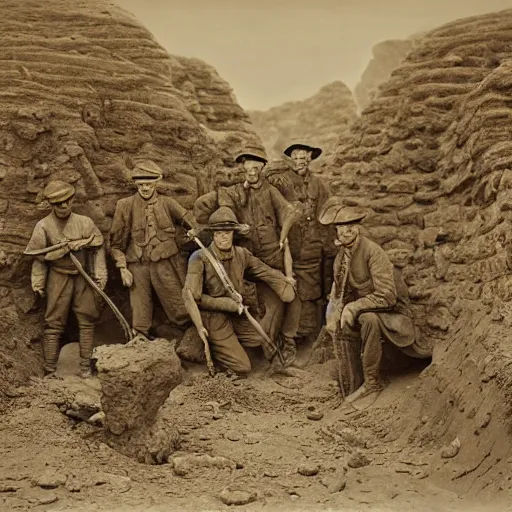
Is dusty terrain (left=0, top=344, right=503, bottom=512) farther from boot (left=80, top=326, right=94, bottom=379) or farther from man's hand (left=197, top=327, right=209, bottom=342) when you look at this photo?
man's hand (left=197, top=327, right=209, bottom=342)

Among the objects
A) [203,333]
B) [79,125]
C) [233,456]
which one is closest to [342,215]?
[203,333]

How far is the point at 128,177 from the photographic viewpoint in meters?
8.04

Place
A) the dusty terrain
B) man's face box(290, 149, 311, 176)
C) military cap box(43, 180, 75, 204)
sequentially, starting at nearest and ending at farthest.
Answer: the dusty terrain, military cap box(43, 180, 75, 204), man's face box(290, 149, 311, 176)

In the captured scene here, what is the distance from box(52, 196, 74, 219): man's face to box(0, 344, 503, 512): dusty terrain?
1.34 meters

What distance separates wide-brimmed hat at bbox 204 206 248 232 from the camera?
290 inches

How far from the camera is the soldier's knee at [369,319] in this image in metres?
6.79

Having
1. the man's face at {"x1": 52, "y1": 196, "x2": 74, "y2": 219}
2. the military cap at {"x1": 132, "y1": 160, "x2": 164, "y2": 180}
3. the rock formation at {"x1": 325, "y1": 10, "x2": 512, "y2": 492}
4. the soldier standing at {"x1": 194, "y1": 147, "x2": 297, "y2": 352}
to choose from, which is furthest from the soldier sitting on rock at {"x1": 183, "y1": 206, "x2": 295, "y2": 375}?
the rock formation at {"x1": 325, "y1": 10, "x2": 512, "y2": 492}

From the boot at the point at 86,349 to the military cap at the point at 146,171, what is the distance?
1.47 m

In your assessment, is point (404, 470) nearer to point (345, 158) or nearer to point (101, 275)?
point (101, 275)

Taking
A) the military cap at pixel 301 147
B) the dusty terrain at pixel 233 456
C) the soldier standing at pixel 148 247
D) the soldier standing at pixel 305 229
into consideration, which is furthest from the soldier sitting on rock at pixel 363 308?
the soldier standing at pixel 148 247

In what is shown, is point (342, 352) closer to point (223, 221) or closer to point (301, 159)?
point (223, 221)

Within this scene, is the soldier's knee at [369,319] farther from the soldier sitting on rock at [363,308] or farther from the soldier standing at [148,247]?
the soldier standing at [148,247]

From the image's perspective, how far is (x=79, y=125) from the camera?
7.89 meters

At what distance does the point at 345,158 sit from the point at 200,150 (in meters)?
1.55
